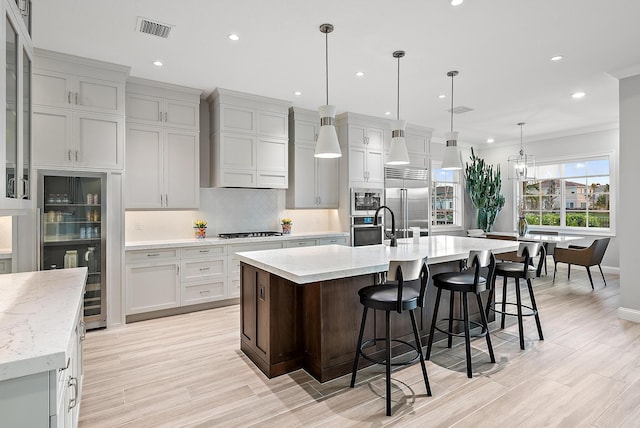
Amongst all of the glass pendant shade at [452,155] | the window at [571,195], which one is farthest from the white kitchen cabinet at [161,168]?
the window at [571,195]

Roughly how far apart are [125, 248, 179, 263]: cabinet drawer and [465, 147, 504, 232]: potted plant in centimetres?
640

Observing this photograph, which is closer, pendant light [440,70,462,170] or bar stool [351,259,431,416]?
bar stool [351,259,431,416]

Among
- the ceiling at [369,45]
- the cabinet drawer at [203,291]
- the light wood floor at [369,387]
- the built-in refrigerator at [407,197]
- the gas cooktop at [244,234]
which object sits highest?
the ceiling at [369,45]

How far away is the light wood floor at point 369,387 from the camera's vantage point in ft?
7.27

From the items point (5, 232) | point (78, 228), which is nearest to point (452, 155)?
point (78, 228)

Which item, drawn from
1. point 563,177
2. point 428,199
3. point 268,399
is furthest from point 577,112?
point 268,399

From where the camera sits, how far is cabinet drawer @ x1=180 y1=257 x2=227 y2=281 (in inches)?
170

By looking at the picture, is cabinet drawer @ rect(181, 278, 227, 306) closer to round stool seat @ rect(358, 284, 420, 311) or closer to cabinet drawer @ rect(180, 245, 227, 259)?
cabinet drawer @ rect(180, 245, 227, 259)

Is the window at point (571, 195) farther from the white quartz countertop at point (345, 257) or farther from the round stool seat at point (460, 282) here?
the round stool seat at point (460, 282)

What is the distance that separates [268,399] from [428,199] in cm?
520

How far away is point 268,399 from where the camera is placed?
95.9 inches

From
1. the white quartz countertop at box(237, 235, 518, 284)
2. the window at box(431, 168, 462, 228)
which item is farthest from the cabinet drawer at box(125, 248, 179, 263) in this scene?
the window at box(431, 168, 462, 228)

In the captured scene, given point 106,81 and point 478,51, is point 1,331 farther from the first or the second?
point 478,51

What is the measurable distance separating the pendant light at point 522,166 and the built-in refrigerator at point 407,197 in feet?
5.18
